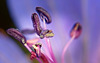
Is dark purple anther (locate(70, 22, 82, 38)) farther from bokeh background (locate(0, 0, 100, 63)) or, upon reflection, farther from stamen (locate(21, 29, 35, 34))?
stamen (locate(21, 29, 35, 34))

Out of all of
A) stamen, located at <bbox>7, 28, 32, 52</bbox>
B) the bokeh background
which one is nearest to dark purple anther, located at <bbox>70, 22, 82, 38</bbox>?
the bokeh background

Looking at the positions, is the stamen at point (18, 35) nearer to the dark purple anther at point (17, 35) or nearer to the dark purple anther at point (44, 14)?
the dark purple anther at point (17, 35)

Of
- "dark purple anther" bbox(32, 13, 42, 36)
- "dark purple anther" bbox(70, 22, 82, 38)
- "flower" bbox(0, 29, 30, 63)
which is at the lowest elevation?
"flower" bbox(0, 29, 30, 63)

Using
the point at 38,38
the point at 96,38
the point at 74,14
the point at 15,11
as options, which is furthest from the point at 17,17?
the point at 96,38

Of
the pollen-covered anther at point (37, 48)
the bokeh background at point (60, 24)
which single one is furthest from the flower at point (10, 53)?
the pollen-covered anther at point (37, 48)

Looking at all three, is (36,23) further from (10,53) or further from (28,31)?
(10,53)
